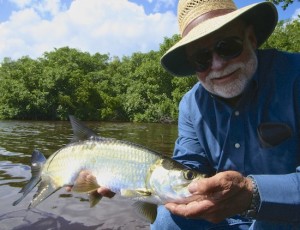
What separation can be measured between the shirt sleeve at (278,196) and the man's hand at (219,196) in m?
0.09

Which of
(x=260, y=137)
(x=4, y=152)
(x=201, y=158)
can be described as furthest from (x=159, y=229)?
(x=4, y=152)

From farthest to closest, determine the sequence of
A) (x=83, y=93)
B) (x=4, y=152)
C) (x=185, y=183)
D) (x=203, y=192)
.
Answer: (x=83, y=93) → (x=4, y=152) → (x=185, y=183) → (x=203, y=192)

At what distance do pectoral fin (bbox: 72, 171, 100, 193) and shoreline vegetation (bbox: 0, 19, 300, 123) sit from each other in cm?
4089

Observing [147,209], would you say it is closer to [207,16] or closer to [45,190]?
[45,190]

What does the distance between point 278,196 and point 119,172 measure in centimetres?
126

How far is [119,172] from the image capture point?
300 centimetres

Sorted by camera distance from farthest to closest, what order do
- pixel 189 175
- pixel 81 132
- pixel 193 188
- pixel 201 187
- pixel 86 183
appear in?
1. pixel 81 132
2. pixel 86 183
3. pixel 189 175
4. pixel 193 188
5. pixel 201 187

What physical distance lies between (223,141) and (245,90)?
0.48 metres

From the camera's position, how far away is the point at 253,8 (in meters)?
2.95

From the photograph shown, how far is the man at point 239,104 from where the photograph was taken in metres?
2.78

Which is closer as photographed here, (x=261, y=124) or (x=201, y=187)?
(x=201, y=187)

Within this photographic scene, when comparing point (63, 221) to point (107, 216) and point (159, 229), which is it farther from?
point (159, 229)

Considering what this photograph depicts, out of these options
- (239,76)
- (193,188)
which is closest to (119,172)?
(193,188)

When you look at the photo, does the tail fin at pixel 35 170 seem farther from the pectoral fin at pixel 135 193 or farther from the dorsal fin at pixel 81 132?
the pectoral fin at pixel 135 193
